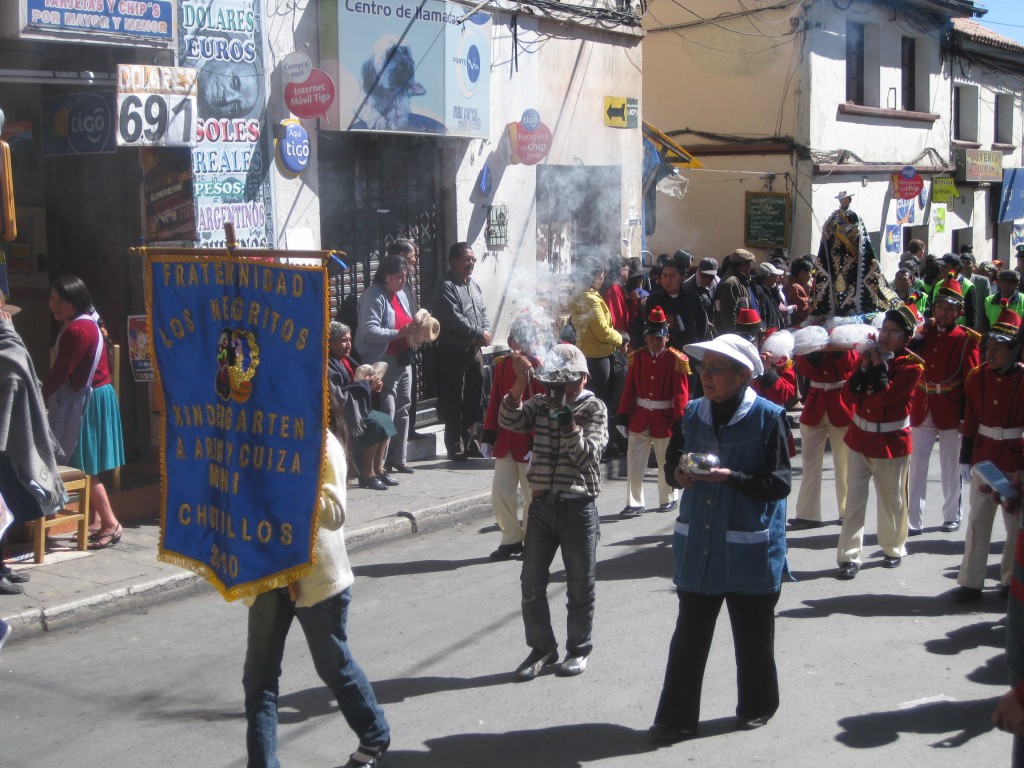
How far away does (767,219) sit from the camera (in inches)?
794

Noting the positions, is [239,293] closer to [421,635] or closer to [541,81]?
[421,635]

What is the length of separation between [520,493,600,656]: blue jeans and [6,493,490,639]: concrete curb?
2.30m

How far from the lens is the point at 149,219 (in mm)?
9031

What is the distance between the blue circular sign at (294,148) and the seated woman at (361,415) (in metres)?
1.57

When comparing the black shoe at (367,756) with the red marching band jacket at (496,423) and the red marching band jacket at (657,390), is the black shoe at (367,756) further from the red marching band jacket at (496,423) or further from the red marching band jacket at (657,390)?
the red marching band jacket at (657,390)

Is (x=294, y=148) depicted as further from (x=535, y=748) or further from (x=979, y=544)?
(x=535, y=748)

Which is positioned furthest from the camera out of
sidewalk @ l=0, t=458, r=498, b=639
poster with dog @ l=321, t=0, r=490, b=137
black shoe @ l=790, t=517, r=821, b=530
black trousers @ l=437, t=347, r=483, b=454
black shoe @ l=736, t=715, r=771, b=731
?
black trousers @ l=437, t=347, r=483, b=454

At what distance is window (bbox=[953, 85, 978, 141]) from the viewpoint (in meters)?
25.6

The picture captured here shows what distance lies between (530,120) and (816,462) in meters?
5.59

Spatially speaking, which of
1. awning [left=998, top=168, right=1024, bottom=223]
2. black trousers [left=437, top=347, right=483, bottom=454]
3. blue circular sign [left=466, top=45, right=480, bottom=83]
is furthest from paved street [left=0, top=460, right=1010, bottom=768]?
awning [left=998, top=168, right=1024, bottom=223]

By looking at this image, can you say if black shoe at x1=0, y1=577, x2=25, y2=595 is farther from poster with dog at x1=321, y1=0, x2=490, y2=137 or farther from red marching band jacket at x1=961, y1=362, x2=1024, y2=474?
red marching band jacket at x1=961, y1=362, x2=1024, y2=474

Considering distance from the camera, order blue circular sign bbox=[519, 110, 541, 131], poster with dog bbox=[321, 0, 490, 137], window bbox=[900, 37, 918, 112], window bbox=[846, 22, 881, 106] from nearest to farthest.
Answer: poster with dog bbox=[321, 0, 490, 137] < blue circular sign bbox=[519, 110, 541, 131] < window bbox=[846, 22, 881, 106] < window bbox=[900, 37, 918, 112]

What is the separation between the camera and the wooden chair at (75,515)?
24.7 ft

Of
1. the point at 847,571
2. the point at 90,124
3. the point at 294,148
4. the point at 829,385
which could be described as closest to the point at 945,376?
the point at 829,385
